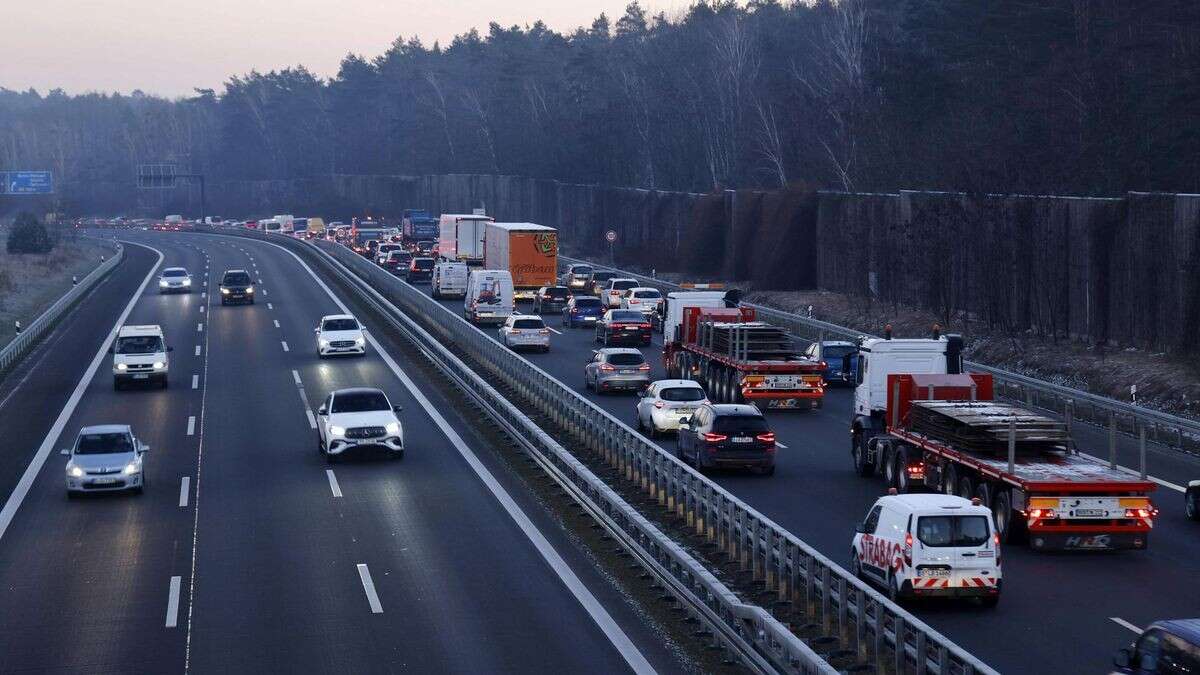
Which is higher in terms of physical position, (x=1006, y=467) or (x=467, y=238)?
(x=467, y=238)

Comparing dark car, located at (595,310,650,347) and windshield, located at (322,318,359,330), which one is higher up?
windshield, located at (322,318,359,330)

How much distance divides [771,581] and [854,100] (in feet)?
228

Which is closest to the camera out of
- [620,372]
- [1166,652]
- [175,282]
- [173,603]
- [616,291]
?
[1166,652]

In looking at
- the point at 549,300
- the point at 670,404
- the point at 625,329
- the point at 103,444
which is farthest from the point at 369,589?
the point at 549,300

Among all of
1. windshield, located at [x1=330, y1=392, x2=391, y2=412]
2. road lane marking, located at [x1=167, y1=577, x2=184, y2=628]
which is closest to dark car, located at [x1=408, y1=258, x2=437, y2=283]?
windshield, located at [x1=330, y1=392, x2=391, y2=412]

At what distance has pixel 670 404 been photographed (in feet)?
118

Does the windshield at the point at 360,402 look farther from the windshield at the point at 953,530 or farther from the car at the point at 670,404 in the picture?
the windshield at the point at 953,530

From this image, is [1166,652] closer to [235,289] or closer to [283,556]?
[283,556]

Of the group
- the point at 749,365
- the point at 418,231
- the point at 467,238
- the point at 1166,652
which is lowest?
the point at 749,365

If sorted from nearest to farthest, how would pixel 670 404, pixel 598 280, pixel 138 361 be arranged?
pixel 670 404 < pixel 138 361 < pixel 598 280

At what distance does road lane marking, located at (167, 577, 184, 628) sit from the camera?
19.6m

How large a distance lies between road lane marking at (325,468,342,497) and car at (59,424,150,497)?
352 cm

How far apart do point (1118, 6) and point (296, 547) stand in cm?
5490

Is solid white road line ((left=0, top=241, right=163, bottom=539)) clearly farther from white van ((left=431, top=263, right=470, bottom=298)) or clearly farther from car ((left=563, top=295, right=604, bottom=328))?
car ((left=563, top=295, right=604, bottom=328))
